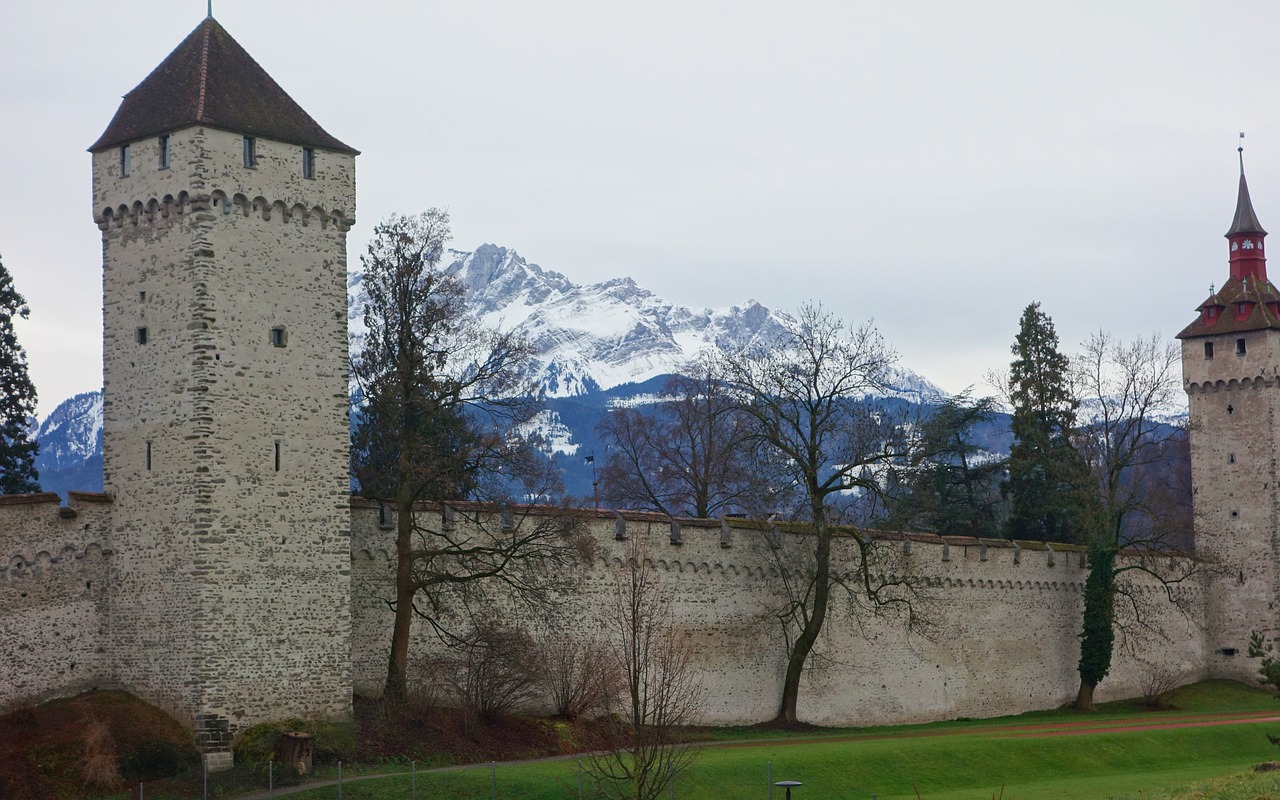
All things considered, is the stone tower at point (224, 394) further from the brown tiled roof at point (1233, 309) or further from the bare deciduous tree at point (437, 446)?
the brown tiled roof at point (1233, 309)

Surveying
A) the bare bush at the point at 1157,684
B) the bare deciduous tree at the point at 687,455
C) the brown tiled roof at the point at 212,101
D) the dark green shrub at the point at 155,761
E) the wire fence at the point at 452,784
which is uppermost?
the brown tiled roof at the point at 212,101

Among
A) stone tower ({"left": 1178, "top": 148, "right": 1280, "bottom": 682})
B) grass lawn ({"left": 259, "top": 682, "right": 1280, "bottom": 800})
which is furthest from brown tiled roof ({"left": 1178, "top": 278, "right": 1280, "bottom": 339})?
grass lawn ({"left": 259, "top": 682, "right": 1280, "bottom": 800})

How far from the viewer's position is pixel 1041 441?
6412 cm

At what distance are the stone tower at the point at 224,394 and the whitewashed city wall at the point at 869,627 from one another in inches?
108

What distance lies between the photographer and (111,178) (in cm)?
3259

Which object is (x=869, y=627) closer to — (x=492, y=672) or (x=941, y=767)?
(x=941, y=767)

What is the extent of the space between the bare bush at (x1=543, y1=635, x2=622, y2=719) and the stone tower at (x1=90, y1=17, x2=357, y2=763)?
588 centimetres

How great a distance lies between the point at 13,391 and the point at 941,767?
88.0ft

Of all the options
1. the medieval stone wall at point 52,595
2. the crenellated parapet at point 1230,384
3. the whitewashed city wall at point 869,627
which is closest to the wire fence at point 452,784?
the medieval stone wall at point 52,595

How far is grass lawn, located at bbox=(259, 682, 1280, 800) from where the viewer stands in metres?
29.7

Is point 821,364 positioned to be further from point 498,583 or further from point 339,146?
point 339,146

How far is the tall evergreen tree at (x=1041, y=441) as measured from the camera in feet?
204

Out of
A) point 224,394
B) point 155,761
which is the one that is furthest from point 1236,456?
point 155,761

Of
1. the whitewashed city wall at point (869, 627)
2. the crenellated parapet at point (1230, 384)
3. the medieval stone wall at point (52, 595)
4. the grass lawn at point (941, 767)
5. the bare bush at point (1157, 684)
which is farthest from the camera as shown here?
the crenellated parapet at point (1230, 384)
